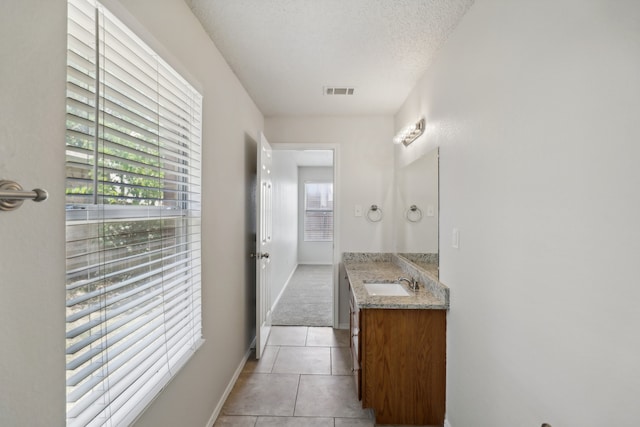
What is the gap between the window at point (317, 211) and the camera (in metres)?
7.95

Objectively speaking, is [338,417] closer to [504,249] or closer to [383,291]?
[383,291]

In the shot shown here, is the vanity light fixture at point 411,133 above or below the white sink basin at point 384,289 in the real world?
above

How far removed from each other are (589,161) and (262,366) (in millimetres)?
2650

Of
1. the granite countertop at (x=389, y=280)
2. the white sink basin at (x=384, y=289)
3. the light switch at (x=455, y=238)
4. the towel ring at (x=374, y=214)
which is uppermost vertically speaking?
the towel ring at (x=374, y=214)

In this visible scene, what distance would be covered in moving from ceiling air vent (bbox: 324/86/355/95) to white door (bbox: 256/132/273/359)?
689 millimetres

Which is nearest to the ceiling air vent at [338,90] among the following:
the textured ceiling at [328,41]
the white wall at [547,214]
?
the textured ceiling at [328,41]

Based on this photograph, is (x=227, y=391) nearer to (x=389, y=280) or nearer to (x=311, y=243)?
(x=389, y=280)

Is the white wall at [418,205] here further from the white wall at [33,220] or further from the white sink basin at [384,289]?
the white wall at [33,220]

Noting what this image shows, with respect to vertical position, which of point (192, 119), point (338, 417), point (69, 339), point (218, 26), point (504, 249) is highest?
point (218, 26)

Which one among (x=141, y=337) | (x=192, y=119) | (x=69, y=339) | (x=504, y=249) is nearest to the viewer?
(x=69, y=339)

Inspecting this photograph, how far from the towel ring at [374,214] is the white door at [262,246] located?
3.55 feet

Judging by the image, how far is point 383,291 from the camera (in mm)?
2615

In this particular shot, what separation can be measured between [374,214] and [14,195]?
10.4 ft

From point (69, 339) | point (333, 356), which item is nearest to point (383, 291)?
point (333, 356)
